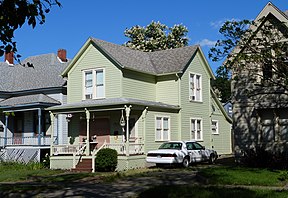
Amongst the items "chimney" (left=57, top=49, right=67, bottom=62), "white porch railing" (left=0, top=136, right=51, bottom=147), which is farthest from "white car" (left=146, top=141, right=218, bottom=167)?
"chimney" (left=57, top=49, right=67, bottom=62)

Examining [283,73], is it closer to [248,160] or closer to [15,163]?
[248,160]

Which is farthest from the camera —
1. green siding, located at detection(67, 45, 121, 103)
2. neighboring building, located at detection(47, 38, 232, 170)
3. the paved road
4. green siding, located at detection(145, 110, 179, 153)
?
green siding, located at detection(67, 45, 121, 103)

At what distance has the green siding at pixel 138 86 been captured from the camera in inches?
1125

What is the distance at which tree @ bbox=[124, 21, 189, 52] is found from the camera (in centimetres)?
5209

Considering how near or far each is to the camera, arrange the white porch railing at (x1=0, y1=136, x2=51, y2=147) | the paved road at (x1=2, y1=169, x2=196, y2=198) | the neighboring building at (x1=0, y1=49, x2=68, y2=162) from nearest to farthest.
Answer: the paved road at (x1=2, y1=169, x2=196, y2=198) < the neighboring building at (x1=0, y1=49, x2=68, y2=162) < the white porch railing at (x1=0, y1=136, x2=51, y2=147)

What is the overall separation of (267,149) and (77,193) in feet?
41.1

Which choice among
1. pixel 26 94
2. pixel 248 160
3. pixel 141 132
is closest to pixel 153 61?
pixel 141 132

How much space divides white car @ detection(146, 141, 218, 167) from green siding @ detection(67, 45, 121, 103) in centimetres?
518

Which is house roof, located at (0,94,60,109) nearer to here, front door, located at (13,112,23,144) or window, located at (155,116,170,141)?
front door, located at (13,112,23,144)

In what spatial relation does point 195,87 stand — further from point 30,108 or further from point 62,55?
point 62,55

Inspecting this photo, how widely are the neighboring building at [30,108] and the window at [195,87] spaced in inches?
389

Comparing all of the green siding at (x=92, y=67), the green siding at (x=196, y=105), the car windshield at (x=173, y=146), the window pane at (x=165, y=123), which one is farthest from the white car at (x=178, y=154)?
the green siding at (x=92, y=67)

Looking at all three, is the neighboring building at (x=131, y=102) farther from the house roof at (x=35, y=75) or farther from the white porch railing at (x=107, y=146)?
the house roof at (x=35, y=75)

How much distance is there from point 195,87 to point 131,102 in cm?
870
